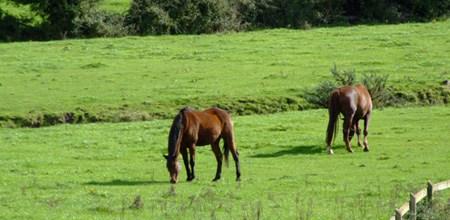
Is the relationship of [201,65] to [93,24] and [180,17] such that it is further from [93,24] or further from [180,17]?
[93,24]

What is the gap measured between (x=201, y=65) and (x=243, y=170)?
18856mm

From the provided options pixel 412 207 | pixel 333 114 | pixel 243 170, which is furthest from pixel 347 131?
pixel 412 207

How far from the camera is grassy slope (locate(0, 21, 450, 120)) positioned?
3803 centimetres

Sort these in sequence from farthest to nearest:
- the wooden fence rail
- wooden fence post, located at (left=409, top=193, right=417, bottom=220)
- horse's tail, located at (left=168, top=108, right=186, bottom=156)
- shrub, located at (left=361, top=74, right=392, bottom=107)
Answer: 1. shrub, located at (left=361, top=74, right=392, bottom=107)
2. horse's tail, located at (left=168, top=108, right=186, bottom=156)
3. wooden fence post, located at (left=409, top=193, right=417, bottom=220)
4. the wooden fence rail

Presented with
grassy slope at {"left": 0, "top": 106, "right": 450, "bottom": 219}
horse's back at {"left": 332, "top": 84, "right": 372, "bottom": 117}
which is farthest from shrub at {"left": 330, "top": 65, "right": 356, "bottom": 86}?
horse's back at {"left": 332, "top": 84, "right": 372, "bottom": 117}

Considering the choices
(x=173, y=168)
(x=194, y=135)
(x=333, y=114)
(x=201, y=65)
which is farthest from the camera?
(x=201, y=65)

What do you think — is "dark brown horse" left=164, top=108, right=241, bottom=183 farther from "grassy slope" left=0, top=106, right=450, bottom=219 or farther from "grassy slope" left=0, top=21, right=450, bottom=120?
"grassy slope" left=0, top=21, right=450, bottom=120

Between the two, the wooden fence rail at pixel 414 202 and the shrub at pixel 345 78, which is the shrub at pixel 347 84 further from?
the wooden fence rail at pixel 414 202

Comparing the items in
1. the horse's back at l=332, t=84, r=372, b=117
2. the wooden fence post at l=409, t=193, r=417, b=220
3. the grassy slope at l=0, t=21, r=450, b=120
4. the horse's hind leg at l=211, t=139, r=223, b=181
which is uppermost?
the wooden fence post at l=409, t=193, r=417, b=220

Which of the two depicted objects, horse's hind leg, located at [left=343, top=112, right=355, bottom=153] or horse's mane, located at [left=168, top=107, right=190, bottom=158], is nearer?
horse's mane, located at [left=168, top=107, right=190, bottom=158]

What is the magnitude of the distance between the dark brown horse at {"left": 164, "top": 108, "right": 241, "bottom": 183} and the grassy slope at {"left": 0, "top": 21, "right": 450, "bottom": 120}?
40.2ft

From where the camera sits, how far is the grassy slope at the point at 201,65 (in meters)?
38.0

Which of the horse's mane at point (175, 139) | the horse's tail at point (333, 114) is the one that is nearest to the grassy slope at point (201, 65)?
A: the horse's tail at point (333, 114)

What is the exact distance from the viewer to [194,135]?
938 inches
